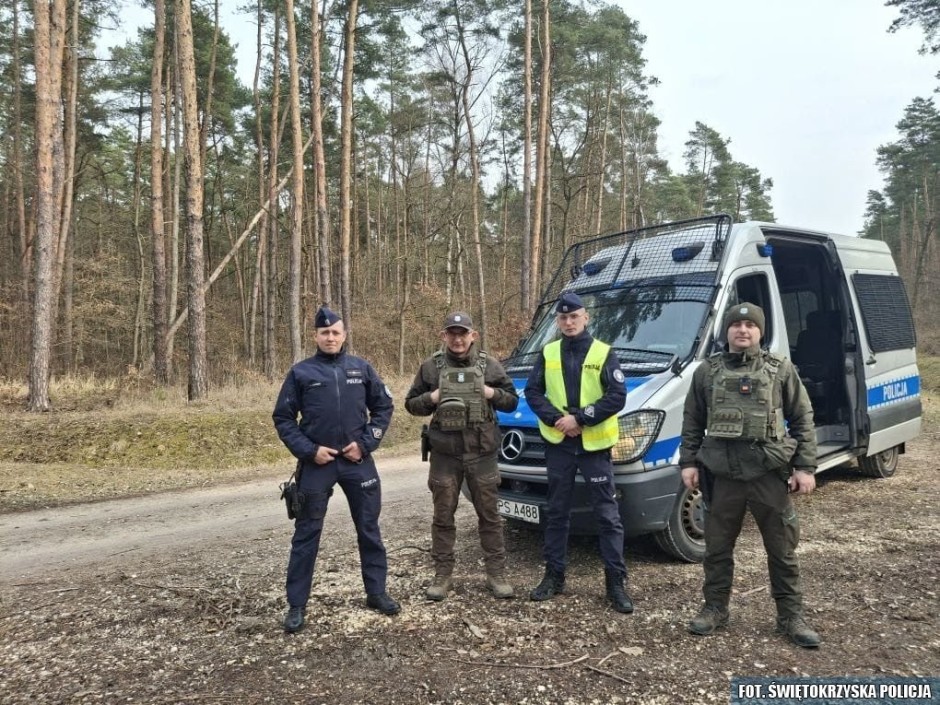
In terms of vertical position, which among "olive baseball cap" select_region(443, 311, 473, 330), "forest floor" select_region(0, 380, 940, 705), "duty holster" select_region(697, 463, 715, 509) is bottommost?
"forest floor" select_region(0, 380, 940, 705)

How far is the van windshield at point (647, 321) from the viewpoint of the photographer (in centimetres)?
470

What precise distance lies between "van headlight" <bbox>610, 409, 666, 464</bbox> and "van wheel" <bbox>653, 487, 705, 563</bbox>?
518mm

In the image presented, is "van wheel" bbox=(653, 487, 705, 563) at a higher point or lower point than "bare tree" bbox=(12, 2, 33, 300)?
lower

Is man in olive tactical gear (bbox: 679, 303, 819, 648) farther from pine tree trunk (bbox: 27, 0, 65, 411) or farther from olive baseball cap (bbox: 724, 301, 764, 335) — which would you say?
pine tree trunk (bbox: 27, 0, 65, 411)

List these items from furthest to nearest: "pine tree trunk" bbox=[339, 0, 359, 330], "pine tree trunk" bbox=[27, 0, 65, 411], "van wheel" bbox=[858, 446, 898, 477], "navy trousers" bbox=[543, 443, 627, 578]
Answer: "pine tree trunk" bbox=[339, 0, 359, 330] < "pine tree trunk" bbox=[27, 0, 65, 411] < "van wheel" bbox=[858, 446, 898, 477] < "navy trousers" bbox=[543, 443, 627, 578]

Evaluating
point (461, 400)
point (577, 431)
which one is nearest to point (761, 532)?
point (577, 431)

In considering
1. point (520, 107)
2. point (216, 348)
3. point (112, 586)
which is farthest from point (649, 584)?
point (216, 348)

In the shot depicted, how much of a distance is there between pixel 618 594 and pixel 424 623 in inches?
48.5

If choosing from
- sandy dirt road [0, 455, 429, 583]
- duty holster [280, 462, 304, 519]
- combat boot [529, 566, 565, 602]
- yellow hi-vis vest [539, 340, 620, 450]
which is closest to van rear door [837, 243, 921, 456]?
yellow hi-vis vest [539, 340, 620, 450]

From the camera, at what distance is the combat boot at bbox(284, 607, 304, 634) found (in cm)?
361

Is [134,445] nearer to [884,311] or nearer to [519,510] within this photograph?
[519,510]

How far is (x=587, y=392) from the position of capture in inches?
155

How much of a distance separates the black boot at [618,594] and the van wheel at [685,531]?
0.68 m

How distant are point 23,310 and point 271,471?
744 inches
